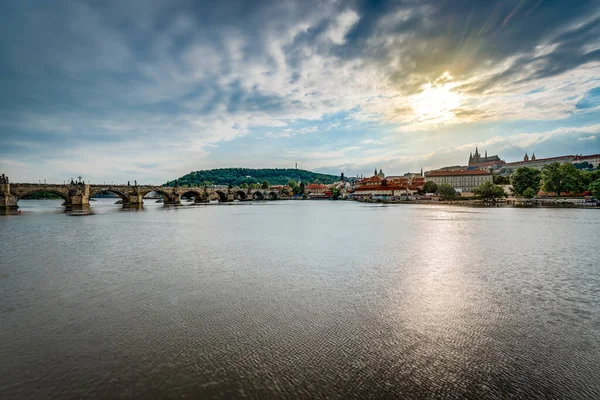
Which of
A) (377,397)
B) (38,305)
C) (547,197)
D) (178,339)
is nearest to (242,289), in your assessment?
(178,339)

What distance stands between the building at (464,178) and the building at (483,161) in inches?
1999

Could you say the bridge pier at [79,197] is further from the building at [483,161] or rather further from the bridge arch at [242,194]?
the building at [483,161]

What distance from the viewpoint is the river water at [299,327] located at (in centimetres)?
453

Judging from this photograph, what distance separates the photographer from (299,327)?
21.2 ft

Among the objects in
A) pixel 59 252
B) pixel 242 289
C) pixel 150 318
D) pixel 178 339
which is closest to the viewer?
pixel 178 339

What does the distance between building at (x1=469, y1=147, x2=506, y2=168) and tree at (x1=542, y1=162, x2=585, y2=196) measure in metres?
105

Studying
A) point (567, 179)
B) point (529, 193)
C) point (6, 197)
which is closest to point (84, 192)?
point (6, 197)

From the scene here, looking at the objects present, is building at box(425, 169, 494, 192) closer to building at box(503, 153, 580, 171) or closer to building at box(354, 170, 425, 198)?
building at box(354, 170, 425, 198)

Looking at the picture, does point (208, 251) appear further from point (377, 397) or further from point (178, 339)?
point (377, 397)

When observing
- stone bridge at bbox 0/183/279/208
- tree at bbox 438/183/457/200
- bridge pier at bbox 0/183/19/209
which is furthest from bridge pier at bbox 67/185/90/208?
tree at bbox 438/183/457/200

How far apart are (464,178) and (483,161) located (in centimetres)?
6553

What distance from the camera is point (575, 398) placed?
4250mm

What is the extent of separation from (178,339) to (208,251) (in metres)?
9.69

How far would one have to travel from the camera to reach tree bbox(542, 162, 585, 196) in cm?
6100
